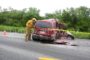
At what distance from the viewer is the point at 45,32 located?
23.2m

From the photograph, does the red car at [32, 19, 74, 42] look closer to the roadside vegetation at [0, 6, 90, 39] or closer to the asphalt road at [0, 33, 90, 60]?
the asphalt road at [0, 33, 90, 60]

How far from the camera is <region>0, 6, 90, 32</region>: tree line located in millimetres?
69875

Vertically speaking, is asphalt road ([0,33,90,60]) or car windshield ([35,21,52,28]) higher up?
car windshield ([35,21,52,28])

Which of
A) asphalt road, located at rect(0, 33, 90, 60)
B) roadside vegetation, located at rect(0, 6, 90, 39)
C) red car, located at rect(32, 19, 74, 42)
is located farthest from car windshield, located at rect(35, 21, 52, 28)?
roadside vegetation, located at rect(0, 6, 90, 39)

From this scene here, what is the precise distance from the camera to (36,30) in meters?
23.5

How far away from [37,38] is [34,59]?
457 inches

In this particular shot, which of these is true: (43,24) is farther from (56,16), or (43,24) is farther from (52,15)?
(52,15)

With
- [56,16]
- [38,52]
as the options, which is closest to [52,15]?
[56,16]

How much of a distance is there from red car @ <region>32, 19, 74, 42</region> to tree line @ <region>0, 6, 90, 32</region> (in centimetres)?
4414

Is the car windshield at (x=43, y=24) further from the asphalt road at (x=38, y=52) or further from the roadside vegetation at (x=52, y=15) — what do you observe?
the roadside vegetation at (x=52, y=15)

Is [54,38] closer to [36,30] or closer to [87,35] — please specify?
[36,30]

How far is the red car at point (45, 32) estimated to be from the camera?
75.9 feet

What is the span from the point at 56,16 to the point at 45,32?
51.8m

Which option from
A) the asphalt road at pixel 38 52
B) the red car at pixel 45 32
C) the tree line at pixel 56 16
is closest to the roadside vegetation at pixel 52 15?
the tree line at pixel 56 16
